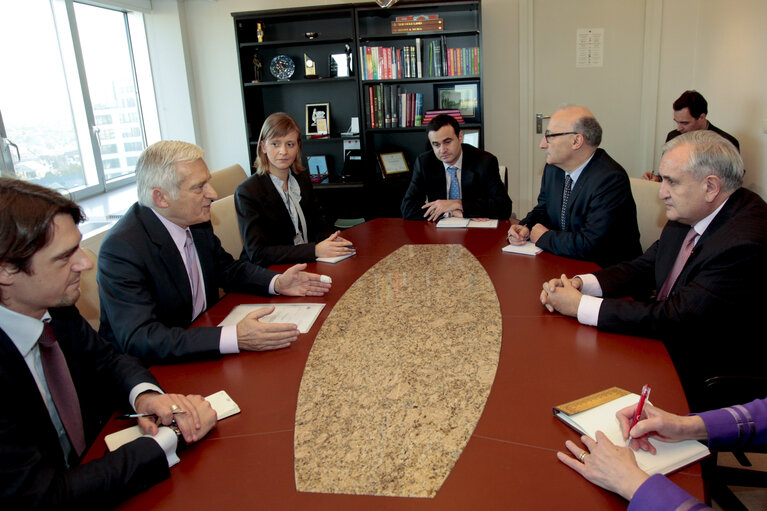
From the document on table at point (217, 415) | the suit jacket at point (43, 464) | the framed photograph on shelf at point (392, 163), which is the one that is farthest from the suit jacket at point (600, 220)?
the framed photograph on shelf at point (392, 163)

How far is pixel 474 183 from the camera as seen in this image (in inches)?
151

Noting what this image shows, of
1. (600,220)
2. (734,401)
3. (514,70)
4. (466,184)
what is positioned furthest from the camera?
(514,70)

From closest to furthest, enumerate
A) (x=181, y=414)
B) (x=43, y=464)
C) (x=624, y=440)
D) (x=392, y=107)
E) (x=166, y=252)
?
(x=43, y=464), (x=624, y=440), (x=181, y=414), (x=166, y=252), (x=392, y=107)

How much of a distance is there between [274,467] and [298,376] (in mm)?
399

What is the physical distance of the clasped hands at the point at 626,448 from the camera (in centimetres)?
111

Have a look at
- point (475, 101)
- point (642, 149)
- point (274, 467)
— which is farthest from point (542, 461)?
point (642, 149)

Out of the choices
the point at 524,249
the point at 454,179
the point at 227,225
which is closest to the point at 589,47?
the point at 454,179

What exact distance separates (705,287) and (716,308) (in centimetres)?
7

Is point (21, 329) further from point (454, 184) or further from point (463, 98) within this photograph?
point (463, 98)

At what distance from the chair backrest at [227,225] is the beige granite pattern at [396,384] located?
37.8 inches

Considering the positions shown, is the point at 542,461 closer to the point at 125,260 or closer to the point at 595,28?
the point at 125,260

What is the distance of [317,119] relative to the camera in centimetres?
543

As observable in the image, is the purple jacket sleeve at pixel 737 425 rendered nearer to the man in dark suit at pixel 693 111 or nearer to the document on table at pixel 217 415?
the document on table at pixel 217 415

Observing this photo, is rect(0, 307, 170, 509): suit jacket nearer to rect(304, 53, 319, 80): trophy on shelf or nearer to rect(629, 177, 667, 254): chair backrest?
rect(629, 177, 667, 254): chair backrest
